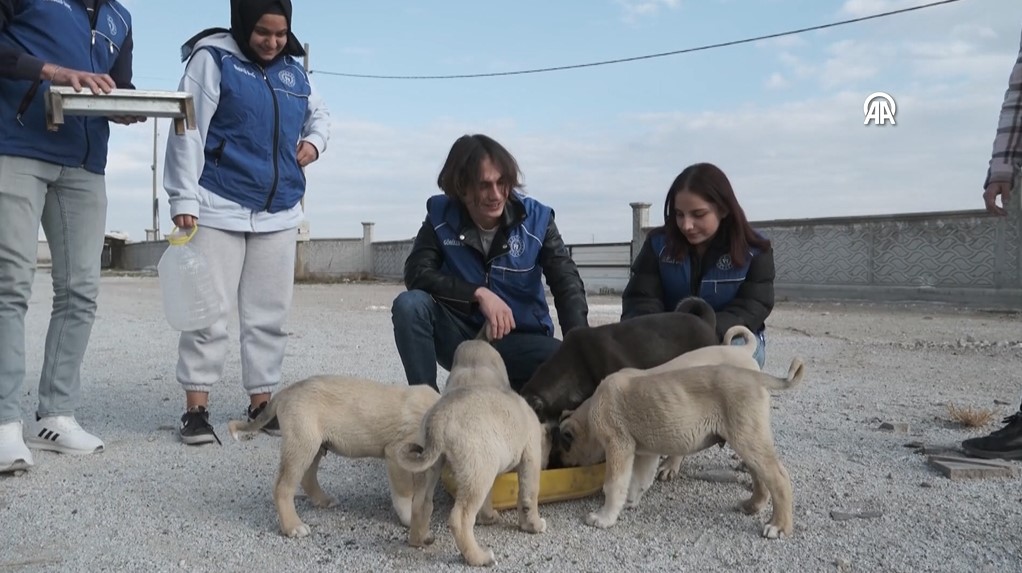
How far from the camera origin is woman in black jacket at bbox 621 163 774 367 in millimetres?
4250

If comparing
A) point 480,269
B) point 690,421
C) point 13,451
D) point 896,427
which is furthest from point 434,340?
point 896,427

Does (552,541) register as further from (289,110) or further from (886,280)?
(886,280)

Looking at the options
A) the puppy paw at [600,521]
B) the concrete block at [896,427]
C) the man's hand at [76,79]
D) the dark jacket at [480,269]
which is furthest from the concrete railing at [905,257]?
the man's hand at [76,79]

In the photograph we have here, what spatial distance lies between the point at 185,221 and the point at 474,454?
88.3 inches

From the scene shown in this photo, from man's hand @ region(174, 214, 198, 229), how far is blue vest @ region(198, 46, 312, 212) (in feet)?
0.77

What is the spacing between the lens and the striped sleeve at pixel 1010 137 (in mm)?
4266

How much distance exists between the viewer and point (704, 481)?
12.9 feet

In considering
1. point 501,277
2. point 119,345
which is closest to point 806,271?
point 119,345

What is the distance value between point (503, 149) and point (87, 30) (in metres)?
2.01

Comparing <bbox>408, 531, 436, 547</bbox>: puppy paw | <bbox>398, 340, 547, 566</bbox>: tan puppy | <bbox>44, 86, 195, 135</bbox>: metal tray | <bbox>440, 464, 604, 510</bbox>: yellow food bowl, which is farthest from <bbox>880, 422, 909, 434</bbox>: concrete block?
<bbox>44, 86, 195, 135</bbox>: metal tray

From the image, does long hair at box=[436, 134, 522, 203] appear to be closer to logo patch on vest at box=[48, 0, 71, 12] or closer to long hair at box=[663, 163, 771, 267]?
long hair at box=[663, 163, 771, 267]

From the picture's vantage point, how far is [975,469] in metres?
3.86

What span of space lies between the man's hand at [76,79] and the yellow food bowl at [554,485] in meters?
2.22

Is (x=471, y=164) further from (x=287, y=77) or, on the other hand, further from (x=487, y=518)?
(x=487, y=518)
